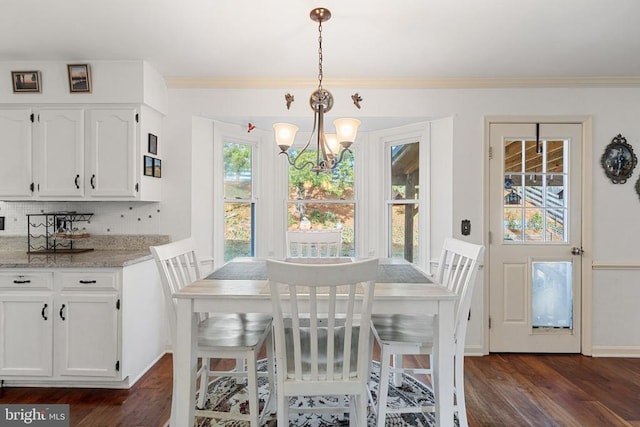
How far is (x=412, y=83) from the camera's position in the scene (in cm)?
308

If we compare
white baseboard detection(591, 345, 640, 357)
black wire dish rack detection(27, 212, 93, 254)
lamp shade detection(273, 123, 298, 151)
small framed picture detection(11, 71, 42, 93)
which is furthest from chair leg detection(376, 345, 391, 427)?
small framed picture detection(11, 71, 42, 93)

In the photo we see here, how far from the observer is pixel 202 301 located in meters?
1.69

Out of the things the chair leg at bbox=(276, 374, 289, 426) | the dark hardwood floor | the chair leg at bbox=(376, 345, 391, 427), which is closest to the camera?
the chair leg at bbox=(276, 374, 289, 426)

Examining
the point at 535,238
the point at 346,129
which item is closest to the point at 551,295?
the point at 535,238

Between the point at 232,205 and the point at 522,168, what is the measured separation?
271 centimetres

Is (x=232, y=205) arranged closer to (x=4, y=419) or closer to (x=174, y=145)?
(x=174, y=145)

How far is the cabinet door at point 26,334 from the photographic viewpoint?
2371mm

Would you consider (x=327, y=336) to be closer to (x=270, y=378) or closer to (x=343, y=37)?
(x=270, y=378)

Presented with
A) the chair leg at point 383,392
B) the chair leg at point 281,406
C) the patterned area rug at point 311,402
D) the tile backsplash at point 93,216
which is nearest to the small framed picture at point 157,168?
the tile backsplash at point 93,216

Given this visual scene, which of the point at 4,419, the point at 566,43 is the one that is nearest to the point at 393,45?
the point at 566,43

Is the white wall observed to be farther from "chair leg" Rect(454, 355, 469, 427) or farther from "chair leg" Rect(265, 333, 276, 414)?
"chair leg" Rect(265, 333, 276, 414)

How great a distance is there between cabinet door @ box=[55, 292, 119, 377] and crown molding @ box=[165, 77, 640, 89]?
1.90 metres

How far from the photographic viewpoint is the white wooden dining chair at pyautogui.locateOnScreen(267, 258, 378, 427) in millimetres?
1370

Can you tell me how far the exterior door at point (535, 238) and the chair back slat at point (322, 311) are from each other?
→ 6.44 ft
